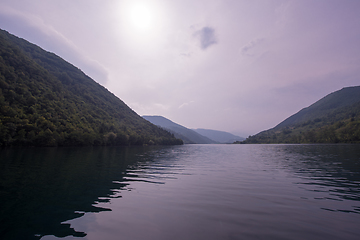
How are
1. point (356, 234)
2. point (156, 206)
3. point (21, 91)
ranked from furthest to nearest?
point (21, 91), point (156, 206), point (356, 234)

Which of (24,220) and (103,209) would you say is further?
(103,209)

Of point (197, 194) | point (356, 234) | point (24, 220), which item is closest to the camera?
point (356, 234)

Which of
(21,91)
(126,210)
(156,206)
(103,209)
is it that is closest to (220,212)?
(156,206)

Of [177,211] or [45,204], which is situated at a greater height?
[45,204]

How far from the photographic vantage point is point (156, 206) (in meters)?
12.0

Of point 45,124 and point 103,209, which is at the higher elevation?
point 45,124

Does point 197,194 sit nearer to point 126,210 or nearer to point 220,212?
point 220,212

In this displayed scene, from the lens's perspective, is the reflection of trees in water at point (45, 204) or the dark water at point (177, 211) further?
the reflection of trees in water at point (45, 204)

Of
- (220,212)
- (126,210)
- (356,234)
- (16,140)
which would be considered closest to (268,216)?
(220,212)

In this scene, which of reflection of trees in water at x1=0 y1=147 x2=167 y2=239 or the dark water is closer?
the dark water

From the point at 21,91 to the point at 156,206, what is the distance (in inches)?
5330

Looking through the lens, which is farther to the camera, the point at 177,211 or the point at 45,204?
the point at 45,204

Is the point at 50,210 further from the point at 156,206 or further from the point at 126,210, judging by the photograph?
the point at 156,206

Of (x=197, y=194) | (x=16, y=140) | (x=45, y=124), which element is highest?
(x=45, y=124)
